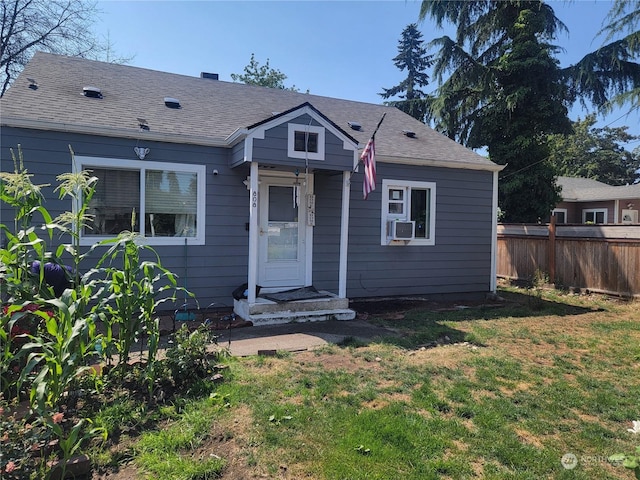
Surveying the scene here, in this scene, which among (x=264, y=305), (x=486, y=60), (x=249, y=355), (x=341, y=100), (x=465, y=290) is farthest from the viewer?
(x=486, y=60)

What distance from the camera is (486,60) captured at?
50.4ft

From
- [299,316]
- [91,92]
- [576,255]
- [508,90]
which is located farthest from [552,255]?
[91,92]

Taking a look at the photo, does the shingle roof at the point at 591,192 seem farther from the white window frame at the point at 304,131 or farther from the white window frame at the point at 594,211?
the white window frame at the point at 304,131

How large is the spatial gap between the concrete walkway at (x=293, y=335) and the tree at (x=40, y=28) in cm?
1392

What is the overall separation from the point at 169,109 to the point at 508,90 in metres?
12.4

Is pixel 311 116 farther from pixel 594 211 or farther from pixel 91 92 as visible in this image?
pixel 594 211

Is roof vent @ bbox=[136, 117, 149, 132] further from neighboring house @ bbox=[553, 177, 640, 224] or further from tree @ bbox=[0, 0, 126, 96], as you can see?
neighboring house @ bbox=[553, 177, 640, 224]

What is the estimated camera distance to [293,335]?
17.6 ft

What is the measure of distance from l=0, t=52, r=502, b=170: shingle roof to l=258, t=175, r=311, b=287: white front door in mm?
1270

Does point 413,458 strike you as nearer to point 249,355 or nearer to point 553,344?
point 249,355

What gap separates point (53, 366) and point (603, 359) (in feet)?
18.1

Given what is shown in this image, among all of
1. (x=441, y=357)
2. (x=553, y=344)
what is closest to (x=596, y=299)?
(x=553, y=344)

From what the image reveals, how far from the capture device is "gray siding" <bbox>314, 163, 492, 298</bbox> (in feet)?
24.5

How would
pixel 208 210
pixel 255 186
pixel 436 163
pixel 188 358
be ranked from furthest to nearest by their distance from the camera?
pixel 436 163
pixel 208 210
pixel 255 186
pixel 188 358
